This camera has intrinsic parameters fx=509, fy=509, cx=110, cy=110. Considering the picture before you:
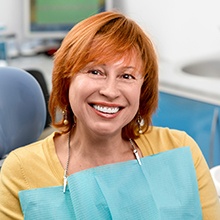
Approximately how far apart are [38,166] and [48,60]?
225 centimetres

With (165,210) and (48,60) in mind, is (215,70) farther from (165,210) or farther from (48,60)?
(165,210)

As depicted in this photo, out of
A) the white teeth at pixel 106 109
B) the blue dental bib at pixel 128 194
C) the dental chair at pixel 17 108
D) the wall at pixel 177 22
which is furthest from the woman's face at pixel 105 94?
the wall at pixel 177 22

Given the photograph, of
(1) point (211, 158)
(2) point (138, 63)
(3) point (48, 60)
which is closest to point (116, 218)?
(2) point (138, 63)

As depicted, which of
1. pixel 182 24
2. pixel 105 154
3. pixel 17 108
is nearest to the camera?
pixel 105 154

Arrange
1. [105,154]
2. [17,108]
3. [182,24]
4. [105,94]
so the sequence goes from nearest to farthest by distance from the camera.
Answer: [105,94], [105,154], [17,108], [182,24]

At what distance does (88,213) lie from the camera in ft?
4.25

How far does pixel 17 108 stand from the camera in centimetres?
162

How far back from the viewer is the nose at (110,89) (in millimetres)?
1258

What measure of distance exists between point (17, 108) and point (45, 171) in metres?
0.36

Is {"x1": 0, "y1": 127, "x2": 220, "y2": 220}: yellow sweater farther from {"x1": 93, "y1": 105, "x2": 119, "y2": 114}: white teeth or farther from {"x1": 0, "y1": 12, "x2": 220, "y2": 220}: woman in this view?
{"x1": 93, "y1": 105, "x2": 119, "y2": 114}: white teeth

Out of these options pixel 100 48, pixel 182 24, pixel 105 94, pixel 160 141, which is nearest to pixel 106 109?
pixel 105 94

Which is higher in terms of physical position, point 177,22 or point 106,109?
point 106,109

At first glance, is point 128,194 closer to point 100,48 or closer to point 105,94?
point 105,94

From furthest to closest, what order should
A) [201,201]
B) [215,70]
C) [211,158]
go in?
1. [215,70]
2. [211,158]
3. [201,201]
